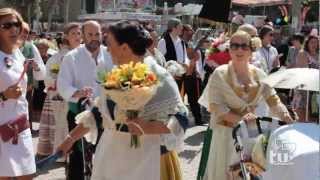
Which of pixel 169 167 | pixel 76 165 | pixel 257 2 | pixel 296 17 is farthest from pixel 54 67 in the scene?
pixel 257 2

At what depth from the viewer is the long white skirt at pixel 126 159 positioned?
4.19 metres

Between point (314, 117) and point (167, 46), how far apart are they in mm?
4875

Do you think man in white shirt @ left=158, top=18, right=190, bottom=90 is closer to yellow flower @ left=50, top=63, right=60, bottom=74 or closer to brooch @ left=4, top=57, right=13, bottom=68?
yellow flower @ left=50, top=63, right=60, bottom=74

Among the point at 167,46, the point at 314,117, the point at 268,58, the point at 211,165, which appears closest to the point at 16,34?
the point at 211,165

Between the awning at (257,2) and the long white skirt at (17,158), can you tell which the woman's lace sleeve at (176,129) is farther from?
the awning at (257,2)

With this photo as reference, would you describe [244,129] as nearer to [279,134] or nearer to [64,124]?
[279,134]

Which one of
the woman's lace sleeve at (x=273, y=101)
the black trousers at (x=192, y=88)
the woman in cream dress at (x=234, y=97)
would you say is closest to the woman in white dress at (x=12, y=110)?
the woman in cream dress at (x=234, y=97)

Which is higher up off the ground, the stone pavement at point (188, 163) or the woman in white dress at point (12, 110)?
the woman in white dress at point (12, 110)

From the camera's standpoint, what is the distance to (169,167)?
4594 millimetres

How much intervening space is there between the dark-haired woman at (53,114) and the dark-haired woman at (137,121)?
12.5ft

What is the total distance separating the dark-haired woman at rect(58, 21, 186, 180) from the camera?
4.19 meters

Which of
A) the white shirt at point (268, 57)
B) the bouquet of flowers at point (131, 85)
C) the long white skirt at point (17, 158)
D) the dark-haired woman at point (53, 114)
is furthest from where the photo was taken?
the white shirt at point (268, 57)

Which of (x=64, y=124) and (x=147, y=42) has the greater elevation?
(x=147, y=42)

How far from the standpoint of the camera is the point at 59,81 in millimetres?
6551
